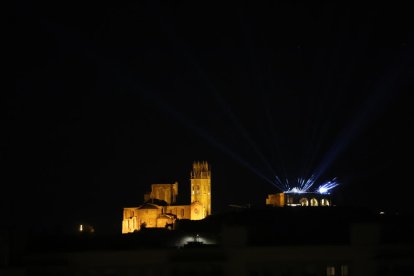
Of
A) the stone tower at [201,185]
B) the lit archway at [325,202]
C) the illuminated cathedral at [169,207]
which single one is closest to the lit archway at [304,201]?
the lit archway at [325,202]

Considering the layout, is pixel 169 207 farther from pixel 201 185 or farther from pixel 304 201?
pixel 304 201

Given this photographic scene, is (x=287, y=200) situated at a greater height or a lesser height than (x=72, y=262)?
greater

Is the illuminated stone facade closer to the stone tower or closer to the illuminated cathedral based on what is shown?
the illuminated cathedral

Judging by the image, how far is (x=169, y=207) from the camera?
391ft

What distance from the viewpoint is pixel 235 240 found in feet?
74.4

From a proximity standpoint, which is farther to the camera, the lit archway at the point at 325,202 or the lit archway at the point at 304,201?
the lit archway at the point at 325,202

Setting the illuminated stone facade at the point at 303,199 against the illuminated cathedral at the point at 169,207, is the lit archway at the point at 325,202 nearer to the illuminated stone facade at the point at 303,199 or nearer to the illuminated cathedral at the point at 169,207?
the illuminated stone facade at the point at 303,199

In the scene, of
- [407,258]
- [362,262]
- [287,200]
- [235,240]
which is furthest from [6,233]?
[287,200]

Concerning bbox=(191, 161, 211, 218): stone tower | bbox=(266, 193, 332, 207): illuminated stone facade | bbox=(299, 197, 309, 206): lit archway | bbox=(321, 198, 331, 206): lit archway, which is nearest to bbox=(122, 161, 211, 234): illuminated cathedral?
bbox=(191, 161, 211, 218): stone tower

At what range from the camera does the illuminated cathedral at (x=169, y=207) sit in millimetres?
114188

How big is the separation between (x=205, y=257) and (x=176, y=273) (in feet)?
3.58

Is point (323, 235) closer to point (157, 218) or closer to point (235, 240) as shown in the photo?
point (235, 240)

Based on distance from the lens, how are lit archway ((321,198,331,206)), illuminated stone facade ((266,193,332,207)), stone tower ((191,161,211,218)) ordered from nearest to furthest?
illuminated stone facade ((266,193,332,207)) < lit archway ((321,198,331,206)) < stone tower ((191,161,211,218))

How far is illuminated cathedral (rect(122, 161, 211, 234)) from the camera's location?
114188mm
